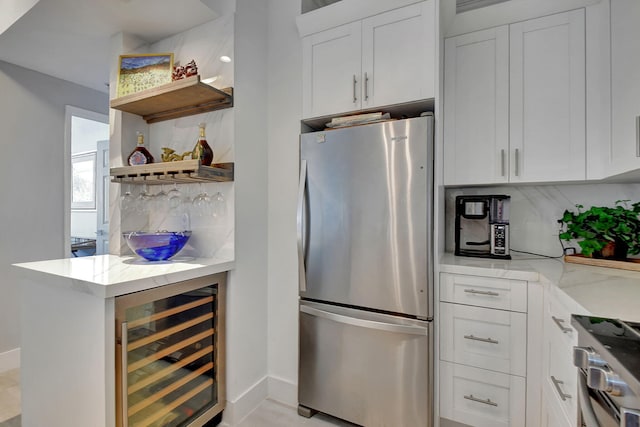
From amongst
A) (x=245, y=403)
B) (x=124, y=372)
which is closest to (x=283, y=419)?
(x=245, y=403)

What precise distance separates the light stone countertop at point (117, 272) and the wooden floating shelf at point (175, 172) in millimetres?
477

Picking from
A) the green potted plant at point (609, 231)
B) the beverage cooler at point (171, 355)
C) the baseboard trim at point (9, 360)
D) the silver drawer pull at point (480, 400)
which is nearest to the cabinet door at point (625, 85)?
the green potted plant at point (609, 231)

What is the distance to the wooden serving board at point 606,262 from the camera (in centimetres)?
156

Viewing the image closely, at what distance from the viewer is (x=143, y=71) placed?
76.4 inches

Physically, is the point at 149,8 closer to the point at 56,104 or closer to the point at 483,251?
the point at 56,104

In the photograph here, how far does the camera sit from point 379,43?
A: 1.73m

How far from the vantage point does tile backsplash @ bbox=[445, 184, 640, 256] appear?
6.28 ft

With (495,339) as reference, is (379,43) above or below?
above

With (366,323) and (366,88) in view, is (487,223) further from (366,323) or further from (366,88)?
(366,88)

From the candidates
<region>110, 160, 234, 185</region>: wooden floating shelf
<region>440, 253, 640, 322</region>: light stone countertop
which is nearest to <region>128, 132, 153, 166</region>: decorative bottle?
<region>110, 160, 234, 185</region>: wooden floating shelf

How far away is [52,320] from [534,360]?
7.60 ft

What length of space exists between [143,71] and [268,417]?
7.50 feet

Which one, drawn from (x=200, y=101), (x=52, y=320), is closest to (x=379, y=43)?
(x=200, y=101)

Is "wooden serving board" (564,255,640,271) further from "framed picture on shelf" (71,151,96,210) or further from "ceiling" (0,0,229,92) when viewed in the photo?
"framed picture on shelf" (71,151,96,210)
